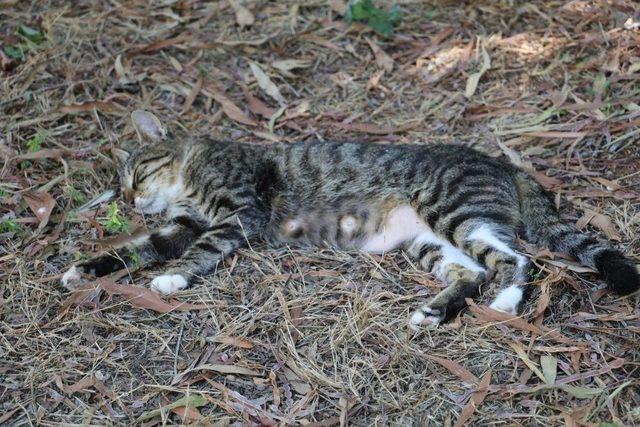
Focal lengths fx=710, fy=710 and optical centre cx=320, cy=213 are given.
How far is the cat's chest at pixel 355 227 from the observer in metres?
4.64

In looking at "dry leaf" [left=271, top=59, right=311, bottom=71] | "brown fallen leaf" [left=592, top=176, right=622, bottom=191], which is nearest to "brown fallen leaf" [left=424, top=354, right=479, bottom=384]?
"brown fallen leaf" [left=592, top=176, right=622, bottom=191]

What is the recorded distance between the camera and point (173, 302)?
4.12 m

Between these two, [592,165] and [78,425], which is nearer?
[78,425]

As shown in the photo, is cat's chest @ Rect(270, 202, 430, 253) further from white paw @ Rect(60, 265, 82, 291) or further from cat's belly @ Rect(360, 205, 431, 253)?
white paw @ Rect(60, 265, 82, 291)

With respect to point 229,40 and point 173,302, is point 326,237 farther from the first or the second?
point 229,40

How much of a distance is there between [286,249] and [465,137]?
5.79 ft

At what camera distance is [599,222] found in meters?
4.48

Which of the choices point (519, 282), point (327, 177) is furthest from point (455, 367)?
point (327, 177)

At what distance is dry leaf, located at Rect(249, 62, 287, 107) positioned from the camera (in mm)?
5934

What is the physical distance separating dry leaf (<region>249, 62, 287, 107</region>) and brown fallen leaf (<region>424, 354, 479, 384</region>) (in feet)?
9.65

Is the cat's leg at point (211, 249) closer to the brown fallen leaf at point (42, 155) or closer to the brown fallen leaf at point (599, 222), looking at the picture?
the brown fallen leaf at point (42, 155)

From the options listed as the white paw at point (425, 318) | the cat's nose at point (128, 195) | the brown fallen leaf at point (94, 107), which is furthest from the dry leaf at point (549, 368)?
the brown fallen leaf at point (94, 107)

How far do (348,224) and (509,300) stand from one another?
129 centimetres

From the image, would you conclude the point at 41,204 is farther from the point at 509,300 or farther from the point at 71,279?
the point at 509,300
